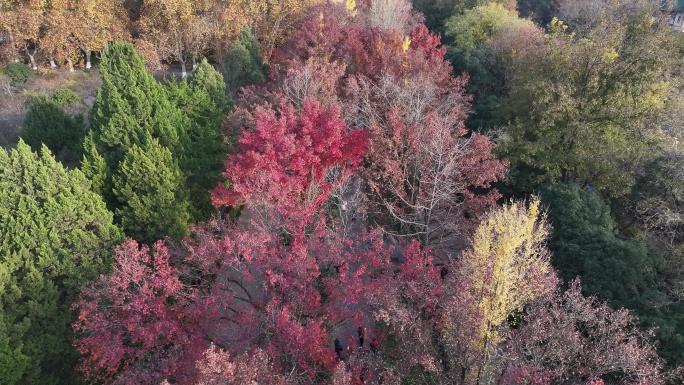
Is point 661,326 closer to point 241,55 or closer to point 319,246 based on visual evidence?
point 319,246

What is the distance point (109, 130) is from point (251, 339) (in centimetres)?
1055

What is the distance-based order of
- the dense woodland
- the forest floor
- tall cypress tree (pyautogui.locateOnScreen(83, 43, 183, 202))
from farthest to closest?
the forest floor
tall cypress tree (pyautogui.locateOnScreen(83, 43, 183, 202))
the dense woodland

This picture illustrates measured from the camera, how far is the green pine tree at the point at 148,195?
49.3 ft

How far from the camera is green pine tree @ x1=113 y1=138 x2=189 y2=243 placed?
15.0 metres

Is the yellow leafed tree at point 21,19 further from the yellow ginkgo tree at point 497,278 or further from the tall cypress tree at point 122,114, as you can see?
the yellow ginkgo tree at point 497,278

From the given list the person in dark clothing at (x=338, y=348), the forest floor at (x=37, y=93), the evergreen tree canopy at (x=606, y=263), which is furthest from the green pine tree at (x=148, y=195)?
the evergreen tree canopy at (x=606, y=263)

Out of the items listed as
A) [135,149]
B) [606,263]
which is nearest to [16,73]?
[135,149]

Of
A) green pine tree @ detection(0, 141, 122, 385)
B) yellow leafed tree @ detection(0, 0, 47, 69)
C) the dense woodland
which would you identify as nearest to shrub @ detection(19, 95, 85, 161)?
the dense woodland

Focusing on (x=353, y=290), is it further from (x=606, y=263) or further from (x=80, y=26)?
(x=80, y=26)

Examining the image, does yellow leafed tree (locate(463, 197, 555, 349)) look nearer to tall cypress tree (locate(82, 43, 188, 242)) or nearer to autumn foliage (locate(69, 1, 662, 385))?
autumn foliage (locate(69, 1, 662, 385))

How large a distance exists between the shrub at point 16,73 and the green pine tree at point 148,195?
68.8ft

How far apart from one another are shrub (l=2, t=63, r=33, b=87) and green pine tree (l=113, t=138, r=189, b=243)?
20984 mm

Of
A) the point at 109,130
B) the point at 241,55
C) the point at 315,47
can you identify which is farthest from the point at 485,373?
the point at 241,55

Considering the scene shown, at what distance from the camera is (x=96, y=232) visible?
1333cm
